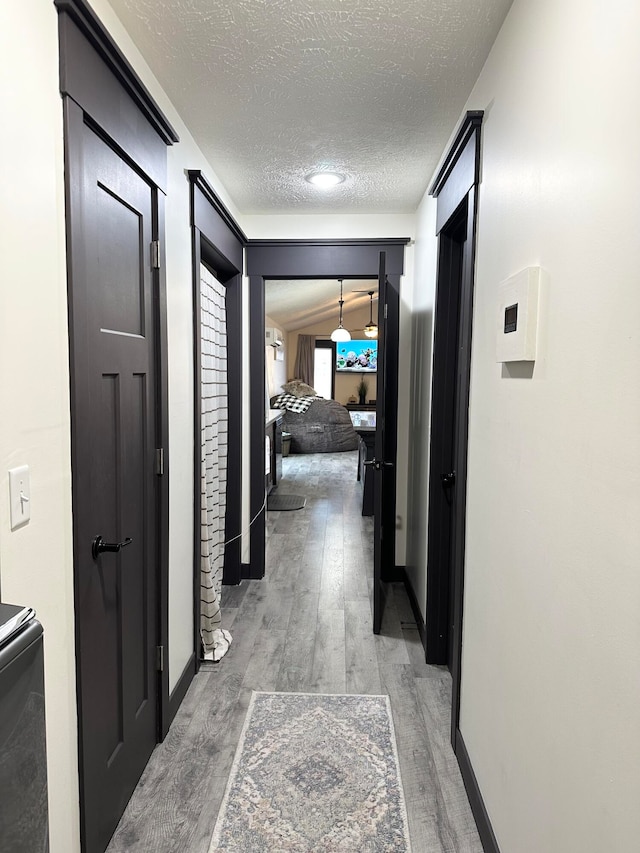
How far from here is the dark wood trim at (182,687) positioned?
2.13 m

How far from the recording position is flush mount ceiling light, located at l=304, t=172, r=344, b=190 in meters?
2.73

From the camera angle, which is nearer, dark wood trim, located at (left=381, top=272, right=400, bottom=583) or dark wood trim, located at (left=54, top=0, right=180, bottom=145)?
dark wood trim, located at (left=54, top=0, right=180, bottom=145)

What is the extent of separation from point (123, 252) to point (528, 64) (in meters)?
1.19

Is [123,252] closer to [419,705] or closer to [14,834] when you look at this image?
[14,834]

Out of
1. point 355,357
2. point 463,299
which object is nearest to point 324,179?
point 463,299

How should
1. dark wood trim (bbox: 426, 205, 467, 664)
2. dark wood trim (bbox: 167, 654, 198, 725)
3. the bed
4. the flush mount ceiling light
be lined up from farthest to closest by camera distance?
the bed < the flush mount ceiling light < dark wood trim (bbox: 426, 205, 467, 664) < dark wood trim (bbox: 167, 654, 198, 725)

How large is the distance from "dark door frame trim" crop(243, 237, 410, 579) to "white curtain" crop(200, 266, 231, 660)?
1.36ft

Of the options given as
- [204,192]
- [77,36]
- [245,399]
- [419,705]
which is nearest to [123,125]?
[77,36]

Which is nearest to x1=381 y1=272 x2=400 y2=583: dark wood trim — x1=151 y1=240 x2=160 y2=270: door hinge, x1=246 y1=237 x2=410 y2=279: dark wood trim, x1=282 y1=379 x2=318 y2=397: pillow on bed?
x1=246 y1=237 x2=410 y2=279: dark wood trim

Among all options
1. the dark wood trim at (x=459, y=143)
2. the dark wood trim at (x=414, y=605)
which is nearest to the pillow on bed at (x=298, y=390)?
the dark wood trim at (x=414, y=605)

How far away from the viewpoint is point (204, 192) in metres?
2.42

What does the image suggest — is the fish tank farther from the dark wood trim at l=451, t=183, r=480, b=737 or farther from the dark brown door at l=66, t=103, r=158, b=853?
the dark brown door at l=66, t=103, r=158, b=853

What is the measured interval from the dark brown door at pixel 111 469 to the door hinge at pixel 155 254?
0.03 meters

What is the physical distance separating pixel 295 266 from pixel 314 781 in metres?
2.79
